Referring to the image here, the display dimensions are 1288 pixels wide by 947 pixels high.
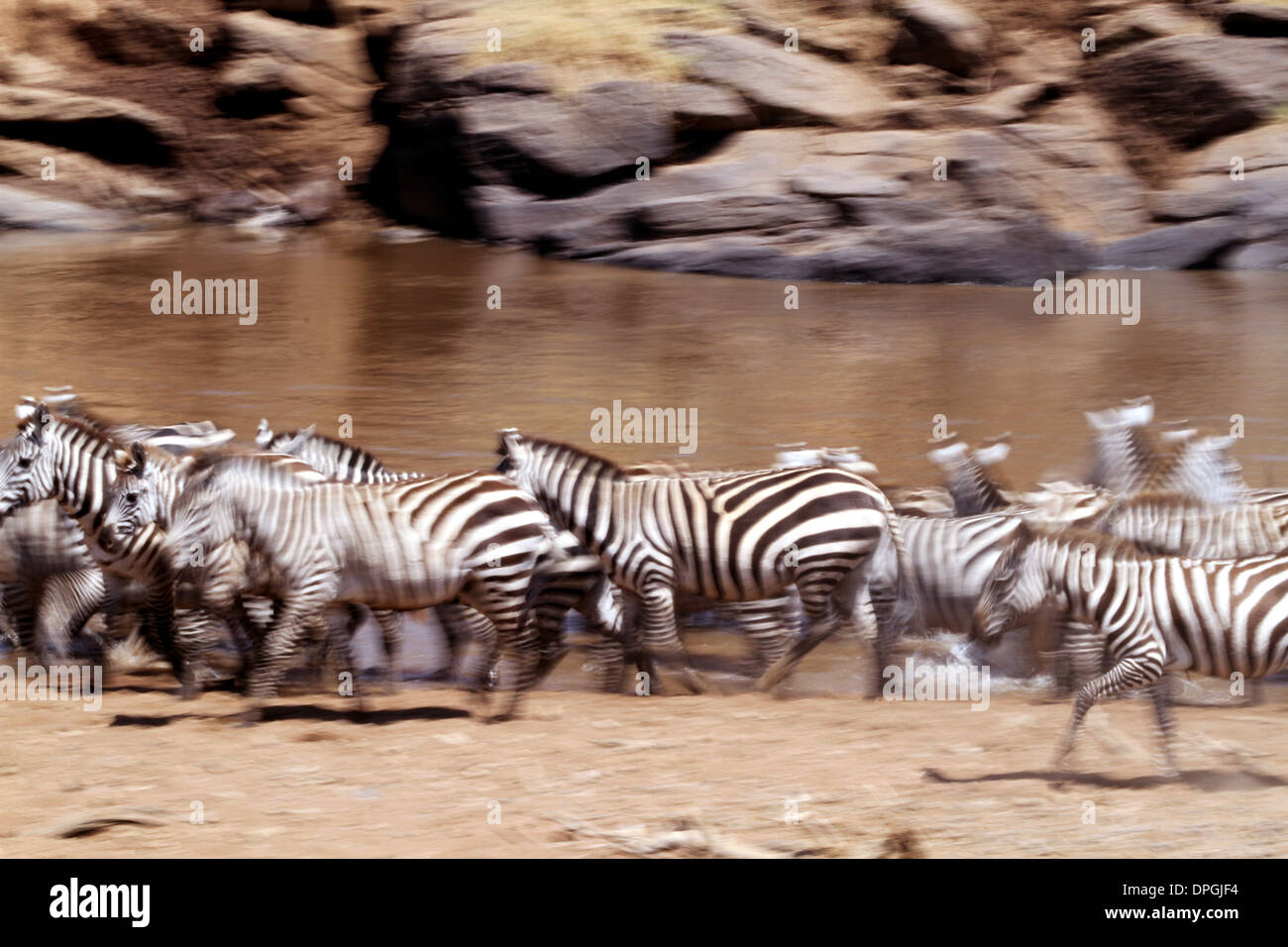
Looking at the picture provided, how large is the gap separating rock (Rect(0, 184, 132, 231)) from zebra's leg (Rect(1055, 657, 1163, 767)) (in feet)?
76.6

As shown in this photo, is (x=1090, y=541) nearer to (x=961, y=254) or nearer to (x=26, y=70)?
(x=961, y=254)

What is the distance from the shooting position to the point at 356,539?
6516 millimetres

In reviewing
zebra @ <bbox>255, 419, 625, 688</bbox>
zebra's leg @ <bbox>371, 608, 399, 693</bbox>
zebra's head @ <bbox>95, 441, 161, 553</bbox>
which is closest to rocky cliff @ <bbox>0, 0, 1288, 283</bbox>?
zebra @ <bbox>255, 419, 625, 688</bbox>

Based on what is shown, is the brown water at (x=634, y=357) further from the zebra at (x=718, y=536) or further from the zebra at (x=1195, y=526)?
the zebra at (x=718, y=536)

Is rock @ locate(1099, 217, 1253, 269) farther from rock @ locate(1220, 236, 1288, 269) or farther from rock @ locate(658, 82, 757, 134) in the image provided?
rock @ locate(658, 82, 757, 134)

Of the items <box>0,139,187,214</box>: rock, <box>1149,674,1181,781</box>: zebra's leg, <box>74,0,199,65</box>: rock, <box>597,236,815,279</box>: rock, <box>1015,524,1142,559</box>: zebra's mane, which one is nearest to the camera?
<box>1149,674,1181,781</box>: zebra's leg

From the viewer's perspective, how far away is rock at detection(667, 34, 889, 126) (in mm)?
23109

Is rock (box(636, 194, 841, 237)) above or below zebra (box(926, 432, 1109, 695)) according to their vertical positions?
above

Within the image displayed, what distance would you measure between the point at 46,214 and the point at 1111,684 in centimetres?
2357

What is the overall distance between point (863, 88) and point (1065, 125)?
3.22 m

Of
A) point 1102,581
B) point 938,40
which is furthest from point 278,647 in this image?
point 938,40

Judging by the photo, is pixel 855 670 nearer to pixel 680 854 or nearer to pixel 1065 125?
pixel 680 854

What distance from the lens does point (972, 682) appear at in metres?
7.20

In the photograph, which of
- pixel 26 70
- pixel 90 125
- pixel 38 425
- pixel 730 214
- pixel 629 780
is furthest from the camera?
pixel 26 70
